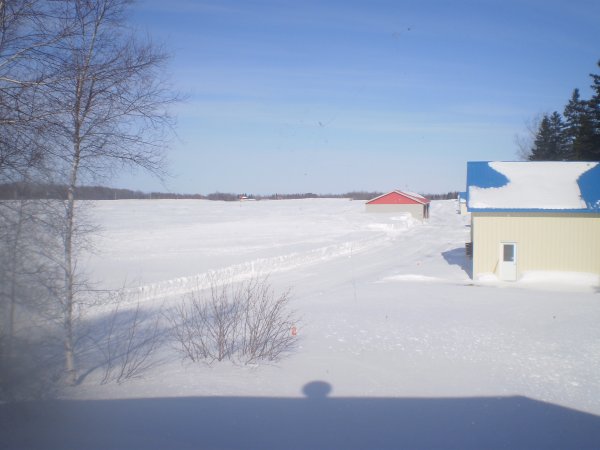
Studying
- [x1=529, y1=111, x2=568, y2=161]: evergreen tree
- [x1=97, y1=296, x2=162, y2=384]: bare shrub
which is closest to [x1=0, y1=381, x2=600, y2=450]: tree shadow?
[x1=97, y1=296, x2=162, y2=384]: bare shrub

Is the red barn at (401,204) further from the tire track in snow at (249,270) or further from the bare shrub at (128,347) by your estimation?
the bare shrub at (128,347)

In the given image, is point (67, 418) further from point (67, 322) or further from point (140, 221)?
point (140, 221)

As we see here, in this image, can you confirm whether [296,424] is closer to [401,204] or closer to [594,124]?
[594,124]

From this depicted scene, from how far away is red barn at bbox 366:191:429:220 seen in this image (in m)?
63.7

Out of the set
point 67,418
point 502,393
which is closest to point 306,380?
point 502,393

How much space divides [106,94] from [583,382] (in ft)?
29.6

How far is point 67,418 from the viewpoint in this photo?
5539 millimetres

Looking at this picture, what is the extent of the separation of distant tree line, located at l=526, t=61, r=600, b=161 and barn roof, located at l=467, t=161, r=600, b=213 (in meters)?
10.2

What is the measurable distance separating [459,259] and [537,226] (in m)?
6.98

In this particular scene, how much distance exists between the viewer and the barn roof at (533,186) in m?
19.9

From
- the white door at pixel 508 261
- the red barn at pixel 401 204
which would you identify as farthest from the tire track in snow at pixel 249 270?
the red barn at pixel 401 204

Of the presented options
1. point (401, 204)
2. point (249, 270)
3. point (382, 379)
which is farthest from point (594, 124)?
point (401, 204)

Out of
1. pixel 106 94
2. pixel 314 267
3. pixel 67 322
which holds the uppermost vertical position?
pixel 106 94

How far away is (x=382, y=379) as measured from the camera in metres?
7.87
